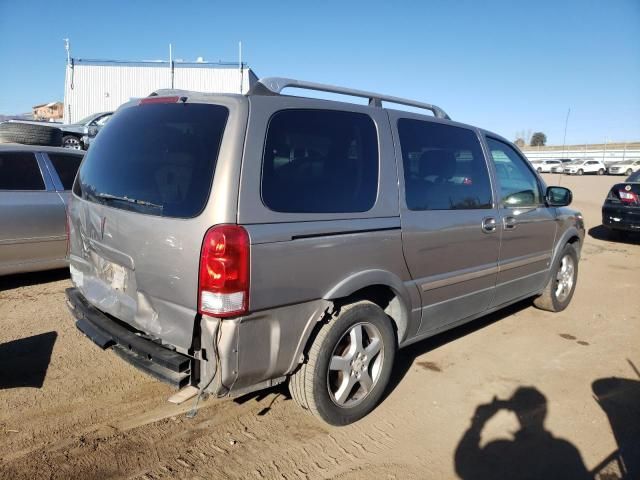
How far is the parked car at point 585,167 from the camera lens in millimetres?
41531

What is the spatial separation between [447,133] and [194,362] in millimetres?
2554

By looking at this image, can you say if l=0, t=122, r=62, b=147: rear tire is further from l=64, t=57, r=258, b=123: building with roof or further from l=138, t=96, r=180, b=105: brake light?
l=64, t=57, r=258, b=123: building with roof

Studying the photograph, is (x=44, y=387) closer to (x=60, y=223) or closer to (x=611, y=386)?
(x=60, y=223)

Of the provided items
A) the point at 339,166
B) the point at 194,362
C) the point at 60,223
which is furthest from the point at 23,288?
the point at 339,166

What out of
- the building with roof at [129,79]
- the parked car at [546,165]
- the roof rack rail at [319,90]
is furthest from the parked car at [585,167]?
the roof rack rail at [319,90]

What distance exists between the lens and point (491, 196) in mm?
3990

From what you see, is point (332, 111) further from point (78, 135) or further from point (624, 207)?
point (78, 135)

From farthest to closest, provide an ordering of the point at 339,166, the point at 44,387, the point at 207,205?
the point at 44,387 → the point at 339,166 → the point at 207,205

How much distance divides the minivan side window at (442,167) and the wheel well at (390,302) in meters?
0.59

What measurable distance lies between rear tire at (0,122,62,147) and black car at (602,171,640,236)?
1033cm

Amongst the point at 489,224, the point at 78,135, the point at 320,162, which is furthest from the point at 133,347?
the point at 78,135

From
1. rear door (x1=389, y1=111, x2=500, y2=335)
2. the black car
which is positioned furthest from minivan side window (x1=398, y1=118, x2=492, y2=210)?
the black car

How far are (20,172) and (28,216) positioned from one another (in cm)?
53

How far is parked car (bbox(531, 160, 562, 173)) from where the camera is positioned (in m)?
46.2
